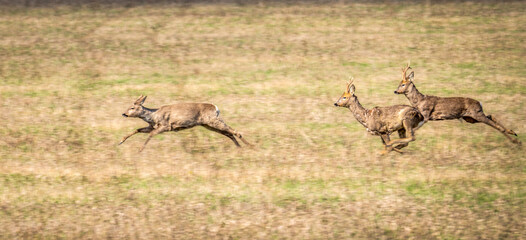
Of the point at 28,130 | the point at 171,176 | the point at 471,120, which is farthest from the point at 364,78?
the point at 28,130

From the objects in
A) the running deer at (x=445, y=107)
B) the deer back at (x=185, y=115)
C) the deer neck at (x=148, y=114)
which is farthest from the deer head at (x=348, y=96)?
the deer neck at (x=148, y=114)

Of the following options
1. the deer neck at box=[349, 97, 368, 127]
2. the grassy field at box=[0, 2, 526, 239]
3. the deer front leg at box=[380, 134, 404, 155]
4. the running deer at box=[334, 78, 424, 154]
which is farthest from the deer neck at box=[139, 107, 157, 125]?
the deer front leg at box=[380, 134, 404, 155]

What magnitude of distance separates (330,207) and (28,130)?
8.03 metres

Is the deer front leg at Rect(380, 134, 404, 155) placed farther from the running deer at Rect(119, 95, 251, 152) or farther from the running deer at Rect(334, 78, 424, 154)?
the running deer at Rect(119, 95, 251, 152)

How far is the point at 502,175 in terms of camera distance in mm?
14586

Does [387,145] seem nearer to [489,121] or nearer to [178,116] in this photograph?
[489,121]

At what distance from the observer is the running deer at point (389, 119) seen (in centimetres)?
1329

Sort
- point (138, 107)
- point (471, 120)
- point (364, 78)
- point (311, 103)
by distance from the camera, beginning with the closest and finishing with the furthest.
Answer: point (138, 107)
point (471, 120)
point (311, 103)
point (364, 78)

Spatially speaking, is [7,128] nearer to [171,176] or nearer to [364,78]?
[171,176]

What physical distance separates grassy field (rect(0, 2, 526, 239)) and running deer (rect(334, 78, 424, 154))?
1.49m

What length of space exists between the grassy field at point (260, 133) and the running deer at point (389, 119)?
149 centimetres

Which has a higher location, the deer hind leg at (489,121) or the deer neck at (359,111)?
the deer neck at (359,111)

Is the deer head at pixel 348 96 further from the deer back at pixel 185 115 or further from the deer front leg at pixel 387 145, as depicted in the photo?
the deer back at pixel 185 115

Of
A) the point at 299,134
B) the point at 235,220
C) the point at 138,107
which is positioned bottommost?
the point at 235,220
